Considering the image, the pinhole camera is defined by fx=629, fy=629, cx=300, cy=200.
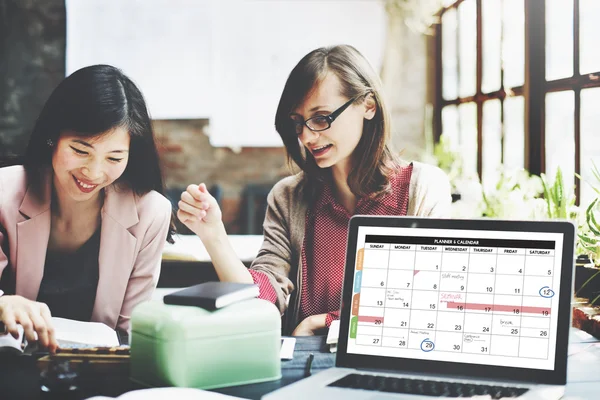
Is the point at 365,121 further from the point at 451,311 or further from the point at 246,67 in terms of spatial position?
the point at 246,67

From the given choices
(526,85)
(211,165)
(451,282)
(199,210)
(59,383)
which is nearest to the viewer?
(59,383)

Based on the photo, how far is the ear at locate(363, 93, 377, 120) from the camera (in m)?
1.75

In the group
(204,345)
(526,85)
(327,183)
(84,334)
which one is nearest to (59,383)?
(204,345)

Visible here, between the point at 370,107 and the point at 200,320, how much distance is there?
99 centimetres

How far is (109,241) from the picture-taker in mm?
1668

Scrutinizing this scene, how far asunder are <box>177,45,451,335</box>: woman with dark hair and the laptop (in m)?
0.55

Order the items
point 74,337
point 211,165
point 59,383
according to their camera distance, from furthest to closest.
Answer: point 211,165 < point 74,337 < point 59,383

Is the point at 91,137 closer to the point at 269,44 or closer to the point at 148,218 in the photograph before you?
the point at 148,218

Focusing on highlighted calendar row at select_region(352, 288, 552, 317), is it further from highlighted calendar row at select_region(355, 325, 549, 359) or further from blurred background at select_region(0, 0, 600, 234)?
blurred background at select_region(0, 0, 600, 234)

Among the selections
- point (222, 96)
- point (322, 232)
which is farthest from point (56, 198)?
point (222, 96)

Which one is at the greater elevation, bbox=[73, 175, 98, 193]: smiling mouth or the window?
the window

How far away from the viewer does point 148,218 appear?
67.4 inches

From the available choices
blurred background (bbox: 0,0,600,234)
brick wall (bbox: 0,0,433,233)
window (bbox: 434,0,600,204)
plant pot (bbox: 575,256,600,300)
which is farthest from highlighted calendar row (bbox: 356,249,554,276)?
brick wall (bbox: 0,0,433,233)

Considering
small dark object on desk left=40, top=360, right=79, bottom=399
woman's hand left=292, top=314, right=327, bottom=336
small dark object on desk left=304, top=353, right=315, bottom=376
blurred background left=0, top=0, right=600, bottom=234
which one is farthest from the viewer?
blurred background left=0, top=0, right=600, bottom=234
